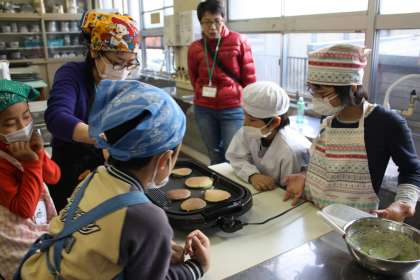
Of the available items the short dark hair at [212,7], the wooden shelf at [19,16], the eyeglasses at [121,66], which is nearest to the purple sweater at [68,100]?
the eyeglasses at [121,66]

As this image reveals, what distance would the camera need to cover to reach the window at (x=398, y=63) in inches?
79.1

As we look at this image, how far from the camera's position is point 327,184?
1245 millimetres

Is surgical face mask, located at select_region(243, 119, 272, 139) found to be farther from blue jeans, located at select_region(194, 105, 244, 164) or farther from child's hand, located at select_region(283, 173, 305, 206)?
blue jeans, located at select_region(194, 105, 244, 164)

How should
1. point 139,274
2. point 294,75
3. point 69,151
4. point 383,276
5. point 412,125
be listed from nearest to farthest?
point 139,274, point 383,276, point 69,151, point 412,125, point 294,75

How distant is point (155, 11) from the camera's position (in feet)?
16.2

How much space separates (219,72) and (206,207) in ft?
5.23

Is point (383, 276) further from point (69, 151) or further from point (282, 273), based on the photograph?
point (69, 151)

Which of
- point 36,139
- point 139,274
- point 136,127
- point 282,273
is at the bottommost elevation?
point 282,273

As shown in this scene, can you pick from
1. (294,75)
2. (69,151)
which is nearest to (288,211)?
(69,151)

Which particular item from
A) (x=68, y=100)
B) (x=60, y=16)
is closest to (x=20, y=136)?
(x=68, y=100)

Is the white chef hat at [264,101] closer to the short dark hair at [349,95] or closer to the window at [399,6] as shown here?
the short dark hair at [349,95]

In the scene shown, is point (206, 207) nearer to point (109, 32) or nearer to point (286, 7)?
point (109, 32)

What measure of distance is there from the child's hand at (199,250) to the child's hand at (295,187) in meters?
0.49

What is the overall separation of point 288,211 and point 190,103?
7.06 feet
